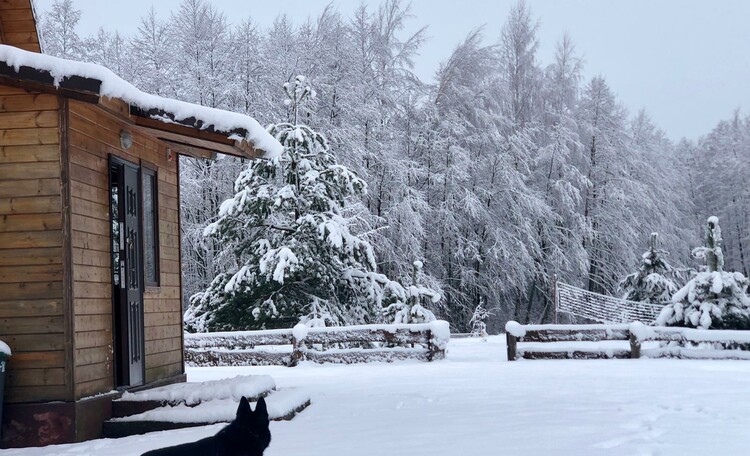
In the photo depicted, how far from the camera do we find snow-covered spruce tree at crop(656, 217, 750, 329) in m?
16.3

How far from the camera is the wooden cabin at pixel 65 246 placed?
7582mm

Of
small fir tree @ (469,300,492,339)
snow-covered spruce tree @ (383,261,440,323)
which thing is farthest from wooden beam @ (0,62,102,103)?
small fir tree @ (469,300,492,339)

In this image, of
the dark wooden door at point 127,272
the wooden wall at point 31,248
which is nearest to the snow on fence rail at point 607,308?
the dark wooden door at point 127,272

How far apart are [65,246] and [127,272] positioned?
122 centimetres

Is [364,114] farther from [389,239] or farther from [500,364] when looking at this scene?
[500,364]

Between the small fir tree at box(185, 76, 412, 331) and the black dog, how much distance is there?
15077 mm

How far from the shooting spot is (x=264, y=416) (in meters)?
4.23

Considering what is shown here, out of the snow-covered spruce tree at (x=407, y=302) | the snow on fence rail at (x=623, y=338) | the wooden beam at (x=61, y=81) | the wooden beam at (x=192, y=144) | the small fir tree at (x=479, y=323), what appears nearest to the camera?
the wooden beam at (x=61, y=81)

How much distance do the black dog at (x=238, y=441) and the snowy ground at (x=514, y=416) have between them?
8.20ft

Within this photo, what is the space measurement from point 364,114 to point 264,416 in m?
22.1

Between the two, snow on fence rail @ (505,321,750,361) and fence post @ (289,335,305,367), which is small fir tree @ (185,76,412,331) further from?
snow on fence rail @ (505,321,750,361)

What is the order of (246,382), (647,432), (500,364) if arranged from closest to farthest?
(647,432) < (246,382) < (500,364)

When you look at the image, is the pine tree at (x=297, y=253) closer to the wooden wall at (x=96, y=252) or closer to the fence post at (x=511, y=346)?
the fence post at (x=511, y=346)

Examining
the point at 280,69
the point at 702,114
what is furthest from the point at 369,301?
the point at 702,114
